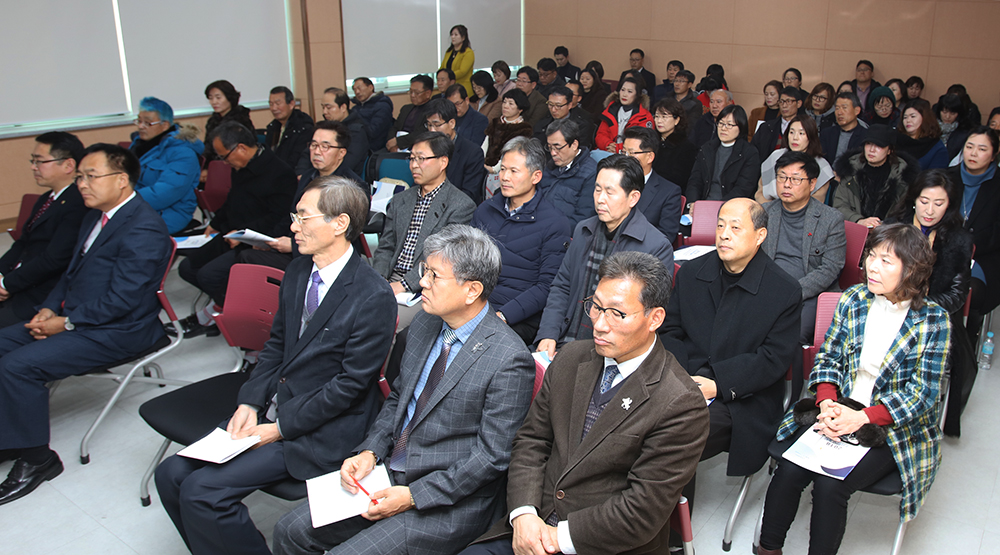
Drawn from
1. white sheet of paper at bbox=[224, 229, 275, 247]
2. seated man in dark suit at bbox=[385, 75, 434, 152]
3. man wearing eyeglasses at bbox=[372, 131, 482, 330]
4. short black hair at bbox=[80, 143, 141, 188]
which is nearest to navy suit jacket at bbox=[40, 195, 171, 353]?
short black hair at bbox=[80, 143, 141, 188]

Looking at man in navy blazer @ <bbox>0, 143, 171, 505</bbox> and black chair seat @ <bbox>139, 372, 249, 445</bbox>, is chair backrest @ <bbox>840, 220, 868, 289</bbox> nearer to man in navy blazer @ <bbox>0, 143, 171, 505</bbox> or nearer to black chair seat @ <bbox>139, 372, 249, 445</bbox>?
black chair seat @ <bbox>139, 372, 249, 445</bbox>

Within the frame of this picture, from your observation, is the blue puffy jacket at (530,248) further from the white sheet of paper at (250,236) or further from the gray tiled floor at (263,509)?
the white sheet of paper at (250,236)

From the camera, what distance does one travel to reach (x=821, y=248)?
3.57 meters

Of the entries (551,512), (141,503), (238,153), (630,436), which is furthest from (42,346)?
(630,436)

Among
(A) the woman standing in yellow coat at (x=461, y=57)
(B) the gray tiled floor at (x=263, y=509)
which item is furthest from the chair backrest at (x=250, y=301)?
(A) the woman standing in yellow coat at (x=461, y=57)

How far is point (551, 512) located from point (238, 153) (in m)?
3.37

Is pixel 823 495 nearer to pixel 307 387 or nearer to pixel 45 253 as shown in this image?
pixel 307 387

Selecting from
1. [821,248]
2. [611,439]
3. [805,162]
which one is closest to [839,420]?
[611,439]

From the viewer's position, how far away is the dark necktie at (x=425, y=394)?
230cm

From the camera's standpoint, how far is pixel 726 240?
2711 mm

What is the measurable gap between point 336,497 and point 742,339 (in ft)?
5.29

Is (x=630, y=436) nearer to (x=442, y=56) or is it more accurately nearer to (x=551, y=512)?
(x=551, y=512)

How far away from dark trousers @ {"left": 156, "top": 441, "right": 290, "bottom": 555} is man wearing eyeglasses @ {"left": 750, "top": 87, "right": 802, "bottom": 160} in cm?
516

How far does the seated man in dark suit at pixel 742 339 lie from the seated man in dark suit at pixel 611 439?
0.71 meters
